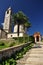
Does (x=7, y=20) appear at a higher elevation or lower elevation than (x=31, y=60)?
A: higher

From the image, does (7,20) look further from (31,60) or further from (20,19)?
(31,60)

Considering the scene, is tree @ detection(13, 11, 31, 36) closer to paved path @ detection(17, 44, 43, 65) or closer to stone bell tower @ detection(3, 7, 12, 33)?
stone bell tower @ detection(3, 7, 12, 33)

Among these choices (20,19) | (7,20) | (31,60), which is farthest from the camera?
(7,20)

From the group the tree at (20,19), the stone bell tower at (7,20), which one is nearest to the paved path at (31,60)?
the tree at (20,19)

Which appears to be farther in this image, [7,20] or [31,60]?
[7,20]

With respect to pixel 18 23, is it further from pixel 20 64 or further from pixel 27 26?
pixel 20 64

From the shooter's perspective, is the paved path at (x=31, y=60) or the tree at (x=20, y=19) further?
the tree at (x=20, y=19)

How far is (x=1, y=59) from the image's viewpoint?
6914mm

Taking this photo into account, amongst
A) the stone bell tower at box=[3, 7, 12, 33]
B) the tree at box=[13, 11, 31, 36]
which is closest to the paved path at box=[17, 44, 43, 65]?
the tree at box=[13, 11, 31, 36]

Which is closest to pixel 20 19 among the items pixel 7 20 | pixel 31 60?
pixel 7 20

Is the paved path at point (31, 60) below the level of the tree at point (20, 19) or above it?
below

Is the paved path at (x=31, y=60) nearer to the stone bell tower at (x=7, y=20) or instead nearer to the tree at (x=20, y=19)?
the tree at (x=20, y=19)

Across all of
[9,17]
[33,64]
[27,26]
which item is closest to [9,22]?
[9,17]

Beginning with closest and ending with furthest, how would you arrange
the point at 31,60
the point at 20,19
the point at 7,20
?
the point at 31,60, the point at 20,19, the point at 7,20
